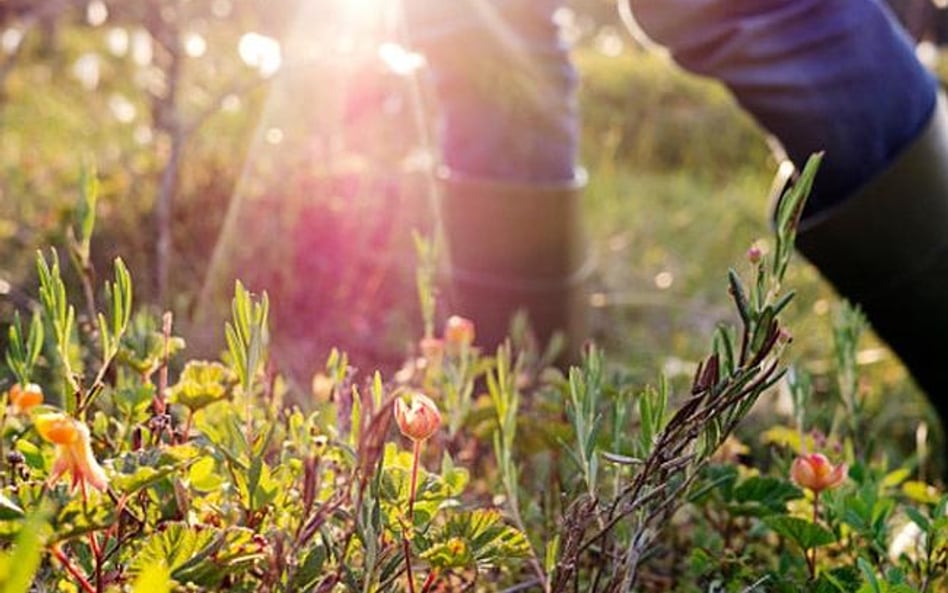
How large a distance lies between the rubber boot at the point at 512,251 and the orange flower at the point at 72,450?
1.82m

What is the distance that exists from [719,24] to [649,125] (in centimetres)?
470

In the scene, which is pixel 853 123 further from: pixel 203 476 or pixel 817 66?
pixel 203 476

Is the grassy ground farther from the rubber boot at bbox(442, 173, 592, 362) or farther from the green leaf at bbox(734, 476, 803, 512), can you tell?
the green leaf at bbox(734, 476, 803, 512)

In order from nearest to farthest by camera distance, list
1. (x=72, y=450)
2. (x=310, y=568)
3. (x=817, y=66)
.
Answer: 1. (x=72, y=450)
2. (x=310, y=568)
3. (x=817, y=66)

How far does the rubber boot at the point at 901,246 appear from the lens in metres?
1.98

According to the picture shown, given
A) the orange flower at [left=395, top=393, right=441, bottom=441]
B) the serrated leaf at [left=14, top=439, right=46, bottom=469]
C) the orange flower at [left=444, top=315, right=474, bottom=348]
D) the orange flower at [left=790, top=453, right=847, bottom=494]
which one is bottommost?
the orange flower at [left=444, top=315, right=474, bottom=348]

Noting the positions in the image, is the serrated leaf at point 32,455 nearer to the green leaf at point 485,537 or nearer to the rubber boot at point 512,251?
the green leaf at point 485,537

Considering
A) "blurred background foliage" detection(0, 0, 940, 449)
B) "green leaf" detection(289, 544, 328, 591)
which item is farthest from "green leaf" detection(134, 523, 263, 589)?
"blurred background foliage" detection(0, 0, 940, 449)

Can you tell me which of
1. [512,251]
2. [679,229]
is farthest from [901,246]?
[679,229]

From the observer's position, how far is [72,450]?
695 mm

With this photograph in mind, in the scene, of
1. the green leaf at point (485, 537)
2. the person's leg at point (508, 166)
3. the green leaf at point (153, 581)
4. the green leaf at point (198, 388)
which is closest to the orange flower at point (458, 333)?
the green leaf at point (198, 388)

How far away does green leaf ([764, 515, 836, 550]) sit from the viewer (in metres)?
1.00

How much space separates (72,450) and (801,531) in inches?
22.9

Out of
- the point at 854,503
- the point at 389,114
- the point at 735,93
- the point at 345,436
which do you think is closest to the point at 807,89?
the point at 735,93
